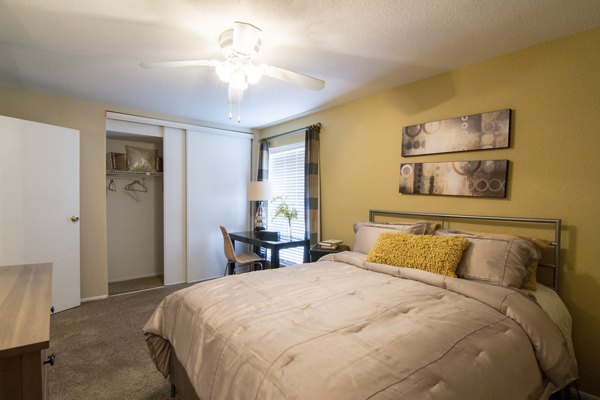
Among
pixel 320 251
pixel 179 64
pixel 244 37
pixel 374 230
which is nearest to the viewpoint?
pixel 244 37

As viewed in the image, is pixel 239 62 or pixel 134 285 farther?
pixel 134 285

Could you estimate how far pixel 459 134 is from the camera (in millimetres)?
2453

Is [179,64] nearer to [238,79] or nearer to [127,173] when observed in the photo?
[238,79]

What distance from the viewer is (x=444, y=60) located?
2344 mm

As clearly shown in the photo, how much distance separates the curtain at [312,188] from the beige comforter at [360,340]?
1.76 metres

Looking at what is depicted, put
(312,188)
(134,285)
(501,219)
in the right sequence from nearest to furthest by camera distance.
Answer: (501,219)
(312,188)
(134,285)

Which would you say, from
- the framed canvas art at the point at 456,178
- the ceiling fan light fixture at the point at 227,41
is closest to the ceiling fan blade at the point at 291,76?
the ceiling fan light fixture at the point at 227,41

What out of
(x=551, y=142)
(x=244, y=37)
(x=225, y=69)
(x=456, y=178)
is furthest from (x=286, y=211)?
(x=551, y=142)

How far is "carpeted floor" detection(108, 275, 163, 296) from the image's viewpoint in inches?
156

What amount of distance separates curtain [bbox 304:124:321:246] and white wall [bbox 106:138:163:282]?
250 centimetres

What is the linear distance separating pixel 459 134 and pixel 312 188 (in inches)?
69.6

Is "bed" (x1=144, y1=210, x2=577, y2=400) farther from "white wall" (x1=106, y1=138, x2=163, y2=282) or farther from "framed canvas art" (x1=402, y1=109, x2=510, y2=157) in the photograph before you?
"white wall" (x1=106, y1=138, x2=163, y2=282)

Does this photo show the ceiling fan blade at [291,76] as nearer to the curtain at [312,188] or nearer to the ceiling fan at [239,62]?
the ceiling fan at [239,62]

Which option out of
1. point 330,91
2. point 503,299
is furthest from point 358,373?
point 330,91
